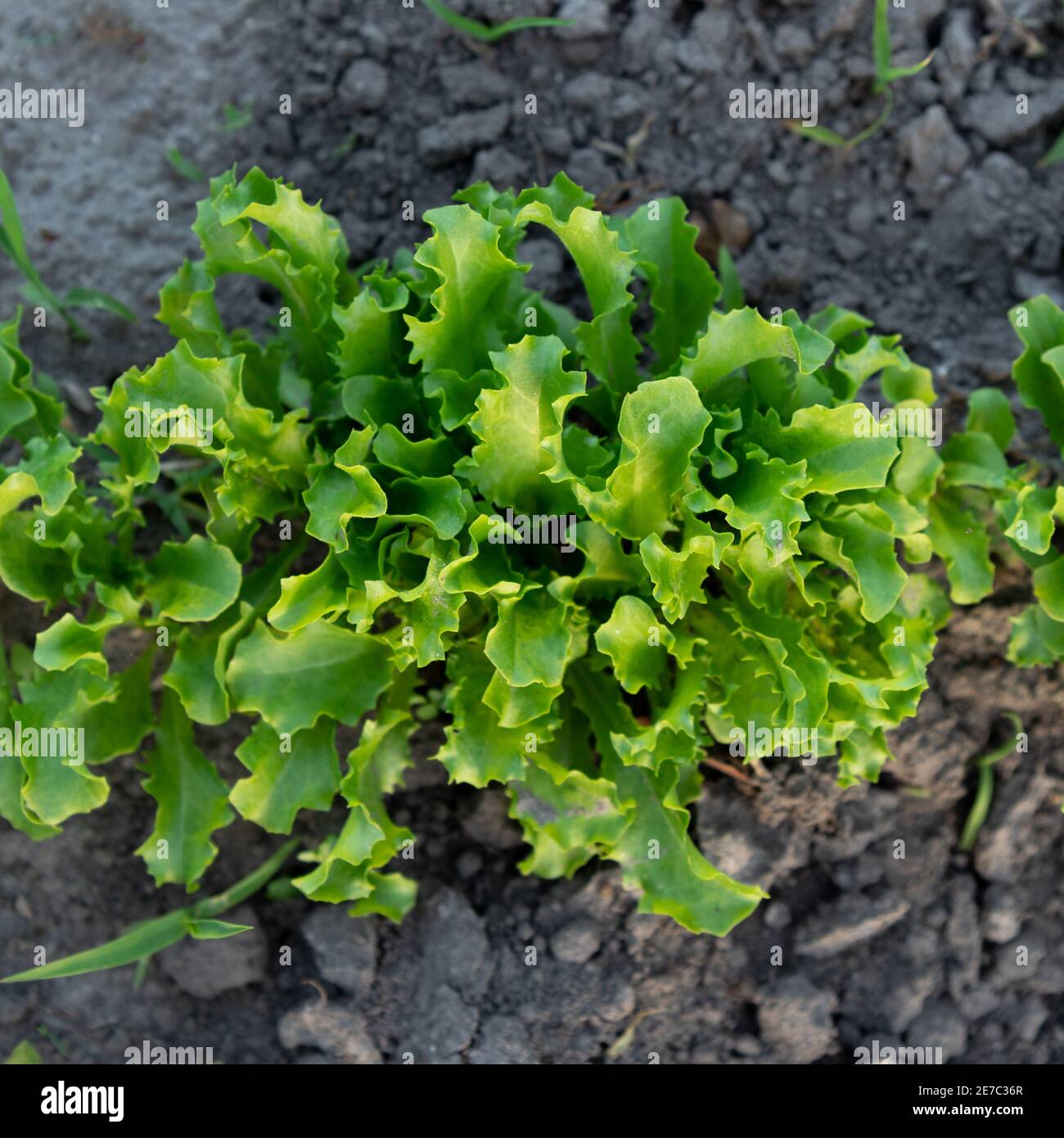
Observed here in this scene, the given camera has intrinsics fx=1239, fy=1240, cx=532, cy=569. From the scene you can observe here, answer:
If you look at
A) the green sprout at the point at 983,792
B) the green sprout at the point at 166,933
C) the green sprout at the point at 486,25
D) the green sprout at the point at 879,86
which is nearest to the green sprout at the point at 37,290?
the green sprout at the point at 486,25

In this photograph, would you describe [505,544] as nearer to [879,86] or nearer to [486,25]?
[486,25]

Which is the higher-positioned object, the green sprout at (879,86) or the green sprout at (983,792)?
the green sprout at (879,86)

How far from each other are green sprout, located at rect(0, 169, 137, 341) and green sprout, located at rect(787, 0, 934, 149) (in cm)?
188

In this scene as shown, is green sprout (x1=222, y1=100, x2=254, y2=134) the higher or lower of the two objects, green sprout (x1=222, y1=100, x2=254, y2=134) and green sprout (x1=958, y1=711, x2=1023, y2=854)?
the higher

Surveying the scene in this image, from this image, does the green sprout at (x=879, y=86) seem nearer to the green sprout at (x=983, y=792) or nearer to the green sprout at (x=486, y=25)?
the green sprout at (x=486, y=25)

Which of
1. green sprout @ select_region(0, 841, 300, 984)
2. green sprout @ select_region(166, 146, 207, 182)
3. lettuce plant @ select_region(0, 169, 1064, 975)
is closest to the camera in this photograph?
lettuce plant @ select_region(0, 169, 1064, 975)

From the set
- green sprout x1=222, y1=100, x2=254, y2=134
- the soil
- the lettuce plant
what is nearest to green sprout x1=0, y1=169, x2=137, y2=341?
the soil

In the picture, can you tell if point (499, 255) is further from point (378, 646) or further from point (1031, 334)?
point (1031, 334)

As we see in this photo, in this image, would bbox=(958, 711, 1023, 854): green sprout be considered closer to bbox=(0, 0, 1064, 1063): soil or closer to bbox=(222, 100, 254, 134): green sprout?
bbox=(0, 0, 1064, 1063): soil

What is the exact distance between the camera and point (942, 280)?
3336mm

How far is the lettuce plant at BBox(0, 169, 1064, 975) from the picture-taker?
2500 mm

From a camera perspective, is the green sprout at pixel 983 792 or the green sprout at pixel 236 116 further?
the green sprout at pixel 236 116

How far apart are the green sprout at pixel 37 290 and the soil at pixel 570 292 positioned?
0.25 feet

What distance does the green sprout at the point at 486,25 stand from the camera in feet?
10.5
